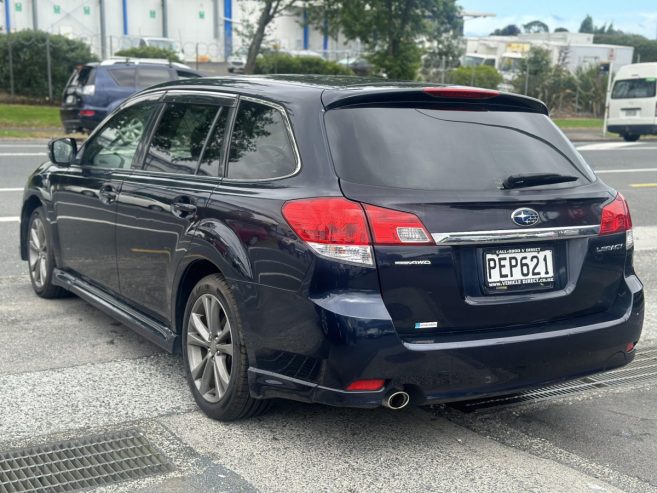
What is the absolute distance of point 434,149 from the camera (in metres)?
4.07

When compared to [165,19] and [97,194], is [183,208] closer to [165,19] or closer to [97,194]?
[97,194]

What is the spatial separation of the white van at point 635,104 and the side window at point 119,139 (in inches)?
1029

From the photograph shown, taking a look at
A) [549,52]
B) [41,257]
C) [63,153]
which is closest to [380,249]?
[63,153]

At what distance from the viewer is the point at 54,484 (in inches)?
147

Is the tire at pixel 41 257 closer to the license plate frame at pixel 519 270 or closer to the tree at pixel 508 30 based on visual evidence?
the license plate frame at pixel 519 270

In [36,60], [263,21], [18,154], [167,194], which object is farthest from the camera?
[263,21]

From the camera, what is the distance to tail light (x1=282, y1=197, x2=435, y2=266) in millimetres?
3713

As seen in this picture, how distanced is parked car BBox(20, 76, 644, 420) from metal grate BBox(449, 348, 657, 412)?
2.01 ft

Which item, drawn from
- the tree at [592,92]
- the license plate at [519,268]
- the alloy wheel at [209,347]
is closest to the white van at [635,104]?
the tree at [592,92]

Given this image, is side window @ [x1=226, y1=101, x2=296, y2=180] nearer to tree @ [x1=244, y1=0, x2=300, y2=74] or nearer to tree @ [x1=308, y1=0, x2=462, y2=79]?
tree @ [x1=308, y1=0, x2=462, y2=79]

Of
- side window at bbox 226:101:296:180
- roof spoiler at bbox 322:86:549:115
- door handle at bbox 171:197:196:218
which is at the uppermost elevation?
roof spoiler at bbox 322:86:549:115

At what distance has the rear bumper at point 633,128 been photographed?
1148 inches

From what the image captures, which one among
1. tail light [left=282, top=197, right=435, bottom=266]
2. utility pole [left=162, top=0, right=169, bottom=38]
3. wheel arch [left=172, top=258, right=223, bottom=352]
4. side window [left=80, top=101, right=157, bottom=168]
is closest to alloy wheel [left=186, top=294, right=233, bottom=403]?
wheel arch [left=172, top=258, right=223, bottom=352]

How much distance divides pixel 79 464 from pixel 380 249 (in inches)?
62.7
